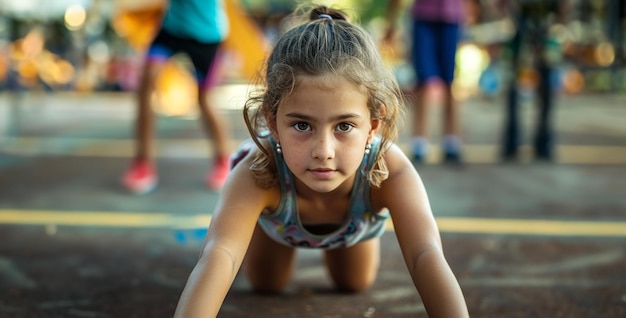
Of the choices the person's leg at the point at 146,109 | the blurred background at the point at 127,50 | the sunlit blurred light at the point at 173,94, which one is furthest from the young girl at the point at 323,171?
the sunlit blurred light at the point at 173,94

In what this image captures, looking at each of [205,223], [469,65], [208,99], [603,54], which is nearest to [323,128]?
[205,223]

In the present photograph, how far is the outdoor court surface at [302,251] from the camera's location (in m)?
2.63

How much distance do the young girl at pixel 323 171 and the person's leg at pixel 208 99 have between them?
A: 8.27 ft

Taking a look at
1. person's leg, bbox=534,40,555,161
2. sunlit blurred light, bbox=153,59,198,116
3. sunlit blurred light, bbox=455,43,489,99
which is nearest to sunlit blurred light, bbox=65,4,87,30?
sunlit blurred light, bbox=153,59,198,116

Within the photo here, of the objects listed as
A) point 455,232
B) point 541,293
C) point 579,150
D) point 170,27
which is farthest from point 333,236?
point 579,150

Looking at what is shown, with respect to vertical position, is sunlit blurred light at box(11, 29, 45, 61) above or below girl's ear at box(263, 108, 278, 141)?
below

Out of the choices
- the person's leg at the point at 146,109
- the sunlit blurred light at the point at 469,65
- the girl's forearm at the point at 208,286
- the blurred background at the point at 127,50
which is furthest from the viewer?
the sunlit blurred light at the point at 469,65

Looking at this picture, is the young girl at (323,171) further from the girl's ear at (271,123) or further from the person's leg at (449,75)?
the person's leg at (449,75)

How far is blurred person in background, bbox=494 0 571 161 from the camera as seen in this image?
235 inches

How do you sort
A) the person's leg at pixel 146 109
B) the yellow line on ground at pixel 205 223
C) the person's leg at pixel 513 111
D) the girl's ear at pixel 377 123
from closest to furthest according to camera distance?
the girl's ear at pixel 377 123
the yellow line on ground at pixel 205 223
the person's leg at pixel 146 109
the person's leg at pixel 513 111

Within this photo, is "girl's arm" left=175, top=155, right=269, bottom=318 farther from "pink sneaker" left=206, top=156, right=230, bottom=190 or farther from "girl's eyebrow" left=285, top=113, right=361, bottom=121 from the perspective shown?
"pink sneaker" left=206, top=156, right=230, bottom=190

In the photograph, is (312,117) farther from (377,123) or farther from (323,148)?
(377,123)

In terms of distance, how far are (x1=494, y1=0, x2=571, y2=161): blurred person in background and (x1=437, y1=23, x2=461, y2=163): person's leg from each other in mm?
585

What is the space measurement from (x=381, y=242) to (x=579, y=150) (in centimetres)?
387
